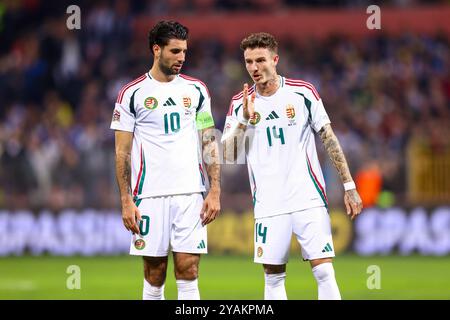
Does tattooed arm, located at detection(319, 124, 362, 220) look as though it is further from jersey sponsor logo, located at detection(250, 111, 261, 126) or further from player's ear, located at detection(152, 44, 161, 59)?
player's ear, located at detection(152, 44, 161, 59)

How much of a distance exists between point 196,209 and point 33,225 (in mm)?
11438

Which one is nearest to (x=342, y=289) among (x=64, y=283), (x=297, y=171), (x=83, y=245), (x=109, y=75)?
(x=64, y=283)

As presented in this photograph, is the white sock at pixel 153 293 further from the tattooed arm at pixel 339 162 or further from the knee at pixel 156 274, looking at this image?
the tattooed arm at pixel 339 162

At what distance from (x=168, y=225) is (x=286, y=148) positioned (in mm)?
1231

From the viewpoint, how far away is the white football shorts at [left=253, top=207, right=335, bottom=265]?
30.9 feet

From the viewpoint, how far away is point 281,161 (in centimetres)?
960

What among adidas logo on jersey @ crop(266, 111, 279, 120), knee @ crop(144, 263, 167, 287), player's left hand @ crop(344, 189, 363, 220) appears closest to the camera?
player's left hand @ crop(344, 189, 363, 220)

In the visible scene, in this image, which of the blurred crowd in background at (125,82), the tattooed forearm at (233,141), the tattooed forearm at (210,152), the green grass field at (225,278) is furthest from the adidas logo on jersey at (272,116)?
the blurred crowd in background at (125,82)

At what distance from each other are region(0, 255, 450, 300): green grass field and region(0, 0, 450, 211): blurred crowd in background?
1393 mm

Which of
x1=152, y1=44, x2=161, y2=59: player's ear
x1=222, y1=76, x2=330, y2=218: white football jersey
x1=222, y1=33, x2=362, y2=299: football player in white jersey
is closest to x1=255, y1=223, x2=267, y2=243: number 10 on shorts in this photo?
x1=222, y1=33, x2=362, y2=299: football player in white jersey

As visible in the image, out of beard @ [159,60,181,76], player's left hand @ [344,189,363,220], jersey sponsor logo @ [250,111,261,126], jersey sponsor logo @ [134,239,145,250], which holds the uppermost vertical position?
beard @ [159,60,181,76]

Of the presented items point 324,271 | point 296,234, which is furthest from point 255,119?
point 324,271

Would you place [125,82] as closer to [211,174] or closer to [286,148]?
[286,148]

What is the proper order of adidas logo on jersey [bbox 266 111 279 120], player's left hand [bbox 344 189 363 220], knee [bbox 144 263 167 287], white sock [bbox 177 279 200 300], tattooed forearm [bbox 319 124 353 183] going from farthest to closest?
adidas logo on jersey [bbox 266 111 279 120] < tattooed forearm [bbox 319 124 353 183] < knee [bbox 144 263 167 287] < player's left hand [bbox 344 189 363 220] < white sock [bbox 177 279 200 300]
